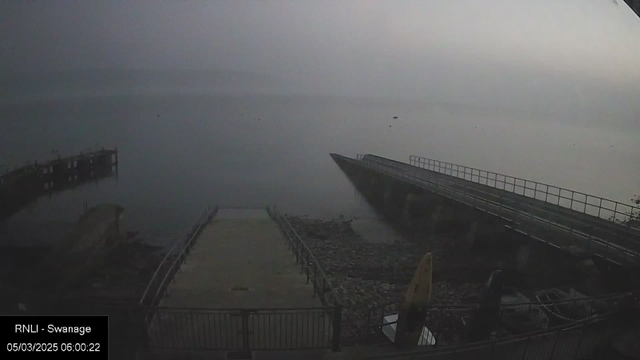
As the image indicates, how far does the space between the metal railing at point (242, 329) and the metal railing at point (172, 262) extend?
279 mm

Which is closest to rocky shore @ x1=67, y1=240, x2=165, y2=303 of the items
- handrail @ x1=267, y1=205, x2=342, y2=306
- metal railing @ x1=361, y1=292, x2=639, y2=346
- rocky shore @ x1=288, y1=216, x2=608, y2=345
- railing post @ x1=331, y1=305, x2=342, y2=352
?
handrail @ x1=267, y1=205, x2=342, y2=306

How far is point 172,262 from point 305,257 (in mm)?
1298

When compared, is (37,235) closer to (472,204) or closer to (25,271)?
(25,271)

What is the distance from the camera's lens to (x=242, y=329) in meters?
2.75

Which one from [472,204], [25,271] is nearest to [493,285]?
[472,204]

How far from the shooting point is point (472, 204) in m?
5.45

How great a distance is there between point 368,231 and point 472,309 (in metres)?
2.12

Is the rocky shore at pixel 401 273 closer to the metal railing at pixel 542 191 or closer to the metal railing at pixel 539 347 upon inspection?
the metal railing at pixel 539 347

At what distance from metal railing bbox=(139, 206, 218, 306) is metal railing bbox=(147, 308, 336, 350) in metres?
0.28

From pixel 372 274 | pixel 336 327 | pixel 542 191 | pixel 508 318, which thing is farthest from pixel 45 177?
pixel 542 191

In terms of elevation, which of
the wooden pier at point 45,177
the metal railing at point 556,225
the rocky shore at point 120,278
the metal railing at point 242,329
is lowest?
the metal railing at point 242,329

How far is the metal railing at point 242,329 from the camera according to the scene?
2667mm

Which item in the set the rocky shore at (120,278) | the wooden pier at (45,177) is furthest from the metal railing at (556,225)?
the wooden pier at (45,177)

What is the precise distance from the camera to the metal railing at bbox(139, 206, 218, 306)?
10.1ft
